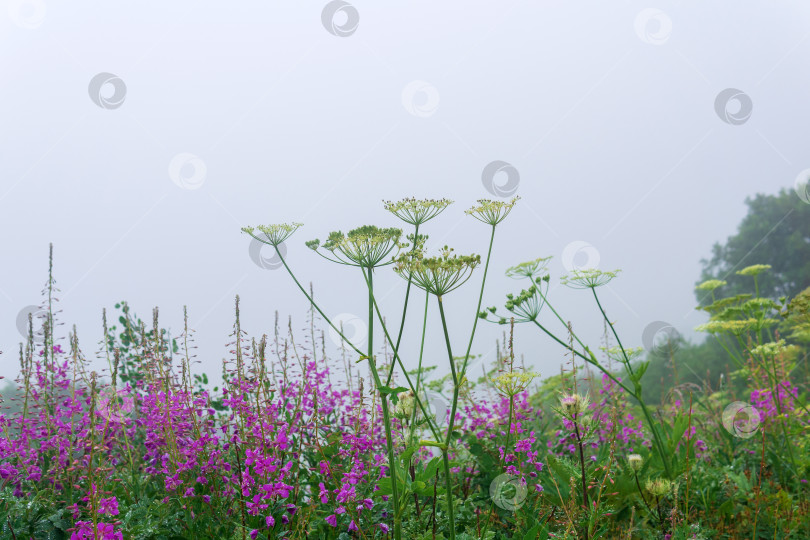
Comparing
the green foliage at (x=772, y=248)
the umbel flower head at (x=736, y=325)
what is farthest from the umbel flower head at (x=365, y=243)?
the green foliage at (x=772, y=248)

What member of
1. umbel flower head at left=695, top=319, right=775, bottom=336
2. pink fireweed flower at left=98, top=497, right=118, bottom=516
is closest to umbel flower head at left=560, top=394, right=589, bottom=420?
pink fireweed flower at left=98, top=497, right=118, bottom=516

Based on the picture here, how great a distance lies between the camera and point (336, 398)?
556 cm

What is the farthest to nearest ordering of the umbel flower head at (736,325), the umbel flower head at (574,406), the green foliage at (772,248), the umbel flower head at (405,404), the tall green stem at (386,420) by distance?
the green foliage at (772,248) < the umbel flower head at (736,325) < the umbel flower head at (405,404) < the umbel flower head at (574,406) < the tall green stem at (386,420)

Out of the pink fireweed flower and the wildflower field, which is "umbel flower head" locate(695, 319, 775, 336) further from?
the pink fireweed flower

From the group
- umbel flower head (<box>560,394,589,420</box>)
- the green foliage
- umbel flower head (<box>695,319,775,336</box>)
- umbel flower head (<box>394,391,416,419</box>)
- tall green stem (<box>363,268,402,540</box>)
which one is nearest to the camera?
tall green stem (<box>363,268,402,540</box>)

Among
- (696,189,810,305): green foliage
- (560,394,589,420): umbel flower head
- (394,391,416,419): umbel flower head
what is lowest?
(560,394,589,420): umbel flower head

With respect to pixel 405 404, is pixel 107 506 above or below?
below

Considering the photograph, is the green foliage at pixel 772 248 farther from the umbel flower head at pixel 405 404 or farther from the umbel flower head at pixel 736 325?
the umbel flower head at pixel 405 404

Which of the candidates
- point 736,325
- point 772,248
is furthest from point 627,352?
point 772,248

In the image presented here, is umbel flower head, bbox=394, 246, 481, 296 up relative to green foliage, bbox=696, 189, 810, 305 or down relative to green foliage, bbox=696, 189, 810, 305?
down

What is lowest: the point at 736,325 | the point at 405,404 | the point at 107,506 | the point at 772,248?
the point at 107,506

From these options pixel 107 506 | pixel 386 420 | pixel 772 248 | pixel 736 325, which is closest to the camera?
pixel 386 420

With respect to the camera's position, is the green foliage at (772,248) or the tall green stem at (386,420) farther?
the green foliage at (772,248)

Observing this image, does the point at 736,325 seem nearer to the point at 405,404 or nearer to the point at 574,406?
the point at 574,406
